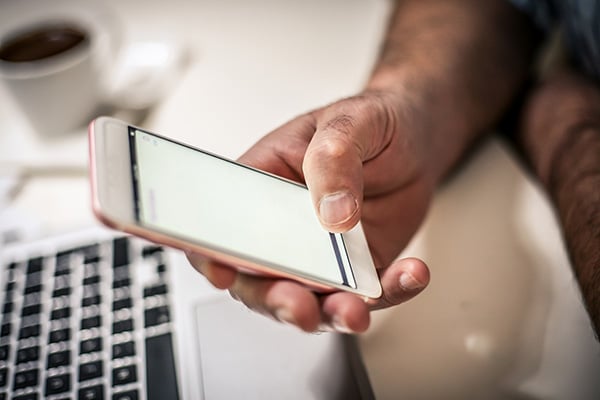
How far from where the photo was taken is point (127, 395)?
31cm

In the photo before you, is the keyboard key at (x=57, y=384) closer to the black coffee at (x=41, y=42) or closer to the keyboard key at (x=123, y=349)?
the keyboard key at (x=123, y=349)

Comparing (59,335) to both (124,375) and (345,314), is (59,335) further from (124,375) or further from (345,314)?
(345,314)

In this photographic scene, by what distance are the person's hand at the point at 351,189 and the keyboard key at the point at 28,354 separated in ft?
0.43

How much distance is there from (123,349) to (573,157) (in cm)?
37

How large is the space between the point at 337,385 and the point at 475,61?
0.35 m

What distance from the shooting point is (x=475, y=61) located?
51cm

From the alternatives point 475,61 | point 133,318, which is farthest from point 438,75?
point 133,318

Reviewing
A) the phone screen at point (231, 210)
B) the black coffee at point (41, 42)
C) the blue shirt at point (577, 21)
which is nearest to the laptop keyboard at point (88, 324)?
the phone screen at point (231, 210)

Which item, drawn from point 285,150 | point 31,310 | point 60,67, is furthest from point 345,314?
point 60,67

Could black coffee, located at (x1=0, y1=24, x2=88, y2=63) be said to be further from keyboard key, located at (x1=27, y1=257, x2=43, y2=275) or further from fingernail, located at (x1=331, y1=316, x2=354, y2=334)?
fingernail, located at (x1=331, y1=316, x2=354, y2=334)

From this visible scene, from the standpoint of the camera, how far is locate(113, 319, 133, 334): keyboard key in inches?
13.2

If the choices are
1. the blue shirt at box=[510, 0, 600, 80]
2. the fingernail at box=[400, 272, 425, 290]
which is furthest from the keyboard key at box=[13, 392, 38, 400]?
the blue shirt at box=[510, 0, 600, 80]

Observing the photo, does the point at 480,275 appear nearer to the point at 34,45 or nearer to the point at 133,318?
the point at 133,318

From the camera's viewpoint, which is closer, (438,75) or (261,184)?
(261,184)
